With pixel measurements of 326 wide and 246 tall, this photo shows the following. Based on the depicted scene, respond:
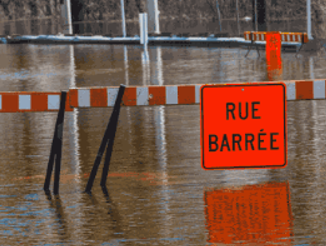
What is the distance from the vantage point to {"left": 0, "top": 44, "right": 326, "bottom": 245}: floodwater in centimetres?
679

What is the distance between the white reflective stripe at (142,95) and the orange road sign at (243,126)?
0.62m

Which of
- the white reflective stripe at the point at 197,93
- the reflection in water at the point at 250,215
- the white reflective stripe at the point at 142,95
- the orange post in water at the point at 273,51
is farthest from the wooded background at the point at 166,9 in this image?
the reflection in water at the point at 250,215

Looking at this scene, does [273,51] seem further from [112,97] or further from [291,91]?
[112,97]

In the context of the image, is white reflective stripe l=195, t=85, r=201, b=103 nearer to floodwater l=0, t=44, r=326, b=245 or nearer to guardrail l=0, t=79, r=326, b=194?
guardrail l=0, t=79, r=326, b=194

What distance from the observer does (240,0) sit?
8238cm

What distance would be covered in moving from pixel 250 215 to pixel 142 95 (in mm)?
1822

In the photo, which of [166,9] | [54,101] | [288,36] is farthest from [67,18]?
[166,9]

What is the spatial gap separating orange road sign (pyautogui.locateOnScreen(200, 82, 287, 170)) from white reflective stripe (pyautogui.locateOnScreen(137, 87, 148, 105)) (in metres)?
0.62

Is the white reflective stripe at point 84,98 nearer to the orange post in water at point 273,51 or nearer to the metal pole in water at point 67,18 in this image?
the orange post in water at point 273,51

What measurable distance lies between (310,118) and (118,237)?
7141mm

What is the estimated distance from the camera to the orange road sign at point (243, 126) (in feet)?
26.6

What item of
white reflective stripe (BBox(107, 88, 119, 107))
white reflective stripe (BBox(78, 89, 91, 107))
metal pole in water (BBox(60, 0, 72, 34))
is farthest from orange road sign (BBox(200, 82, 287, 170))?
metal pole in water (BBox(60, 0, 72, 34))

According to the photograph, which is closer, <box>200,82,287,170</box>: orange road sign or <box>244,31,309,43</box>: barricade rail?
<box>200,82,287,170</box>: orange road sign

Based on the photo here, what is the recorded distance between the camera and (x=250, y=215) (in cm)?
730
